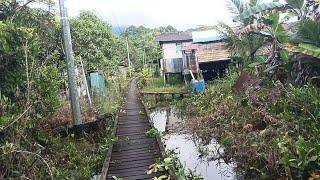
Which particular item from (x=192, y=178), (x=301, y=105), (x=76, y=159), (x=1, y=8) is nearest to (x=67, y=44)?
(x=1, y=8)

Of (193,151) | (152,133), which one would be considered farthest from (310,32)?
(152,133)

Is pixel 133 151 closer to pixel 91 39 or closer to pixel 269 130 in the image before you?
pixel 269 130

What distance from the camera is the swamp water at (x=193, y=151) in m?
9.07

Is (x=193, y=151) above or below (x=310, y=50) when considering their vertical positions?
below

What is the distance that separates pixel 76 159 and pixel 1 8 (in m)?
4.17

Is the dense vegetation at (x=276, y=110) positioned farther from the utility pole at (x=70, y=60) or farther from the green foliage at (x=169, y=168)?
the utility pole at (x=70, y=60)

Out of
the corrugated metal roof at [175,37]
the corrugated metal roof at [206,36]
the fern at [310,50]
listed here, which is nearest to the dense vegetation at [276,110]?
the fern at [310,50]

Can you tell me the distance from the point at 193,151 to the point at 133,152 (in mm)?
2147

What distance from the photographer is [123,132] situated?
11828 mm

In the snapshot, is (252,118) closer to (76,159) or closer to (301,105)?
(301,105)

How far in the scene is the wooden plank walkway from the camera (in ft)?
26.6

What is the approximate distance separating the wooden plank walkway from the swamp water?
2.70 feet

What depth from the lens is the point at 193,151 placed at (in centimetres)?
1090

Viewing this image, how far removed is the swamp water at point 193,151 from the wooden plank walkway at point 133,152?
82cm
